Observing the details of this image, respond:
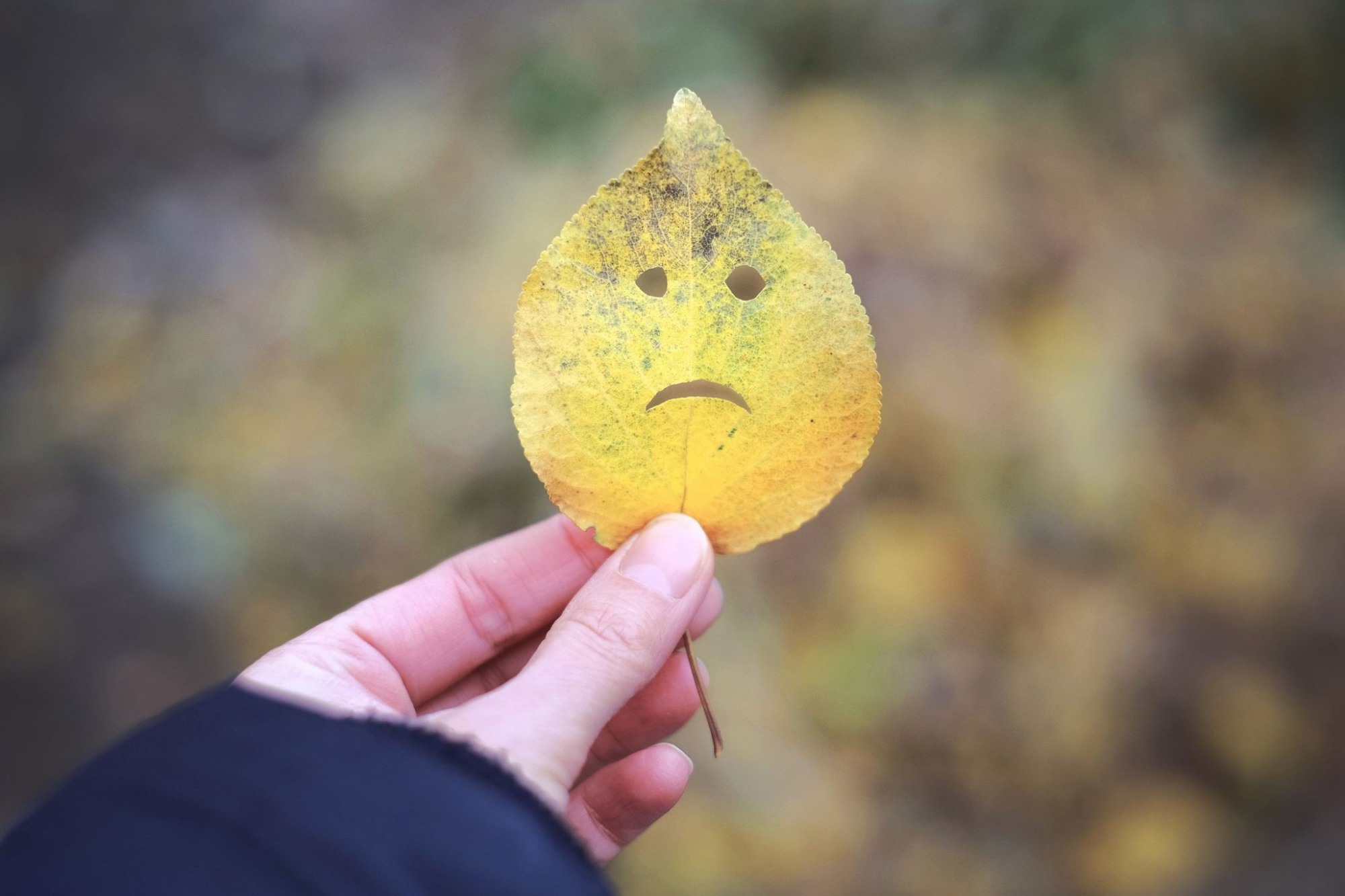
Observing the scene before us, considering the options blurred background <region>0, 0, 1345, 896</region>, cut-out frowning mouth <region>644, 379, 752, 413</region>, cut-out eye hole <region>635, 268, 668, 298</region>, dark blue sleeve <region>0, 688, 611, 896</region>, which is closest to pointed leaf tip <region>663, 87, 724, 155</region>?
cut-out frowning mouth <region>644, 379, 752, 413</region>

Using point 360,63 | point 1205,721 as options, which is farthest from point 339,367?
point 1205,721

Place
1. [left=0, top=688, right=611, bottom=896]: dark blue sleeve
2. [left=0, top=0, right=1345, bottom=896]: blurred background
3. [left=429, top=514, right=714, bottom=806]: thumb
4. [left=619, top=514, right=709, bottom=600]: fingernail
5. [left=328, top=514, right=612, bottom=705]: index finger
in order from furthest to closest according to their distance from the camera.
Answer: [left=0, top=0, right=1345, bottom=896]: blurred background, [left=328, top=514, right=612, bottom=705]: index finger, [left=619, top=514, right=709, bottom=600]: fingernail, [left=429, top=514, right=714, bottom=806]: thumb, [left=0, top=688, right=611, bottom=896]: dark blue sleeve

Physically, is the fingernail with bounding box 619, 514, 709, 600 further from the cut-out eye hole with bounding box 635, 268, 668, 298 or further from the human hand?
the cut-out eye hole with bounding box 635, 268, 668, 298

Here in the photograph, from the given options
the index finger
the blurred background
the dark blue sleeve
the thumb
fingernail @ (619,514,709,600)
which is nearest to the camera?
the dark blue sleeve

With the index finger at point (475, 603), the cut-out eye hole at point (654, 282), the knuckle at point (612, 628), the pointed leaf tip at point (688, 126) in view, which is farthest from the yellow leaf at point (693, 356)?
the cut-out eye hole at point (654, 282)

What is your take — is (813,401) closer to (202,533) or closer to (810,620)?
(810,620)

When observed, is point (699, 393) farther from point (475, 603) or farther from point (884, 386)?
point (884, 386)

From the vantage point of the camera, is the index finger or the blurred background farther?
the blurred background
